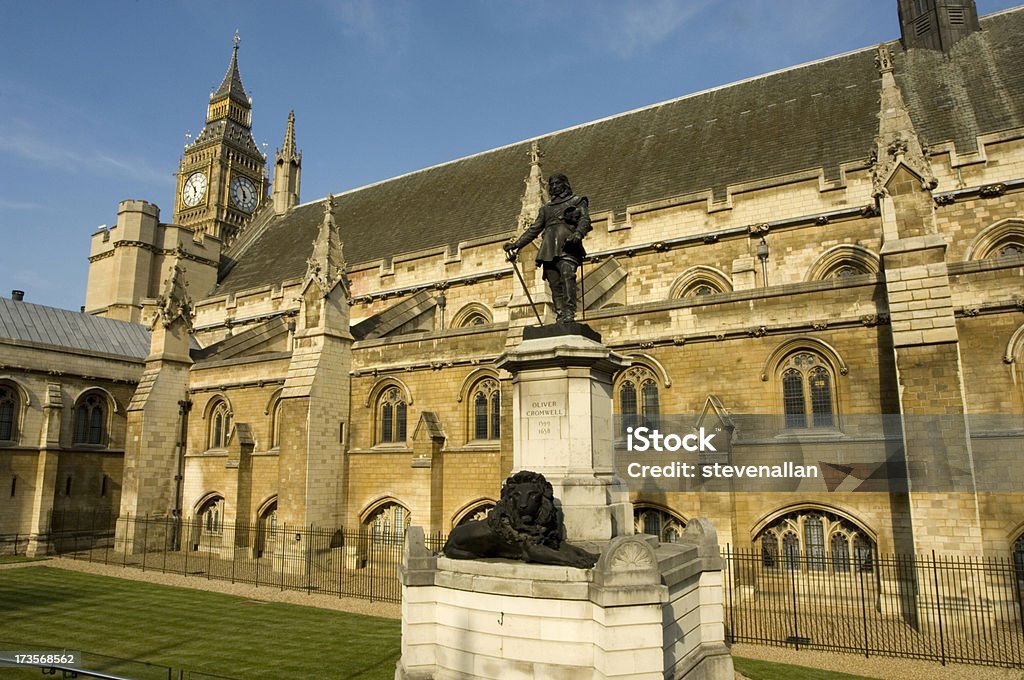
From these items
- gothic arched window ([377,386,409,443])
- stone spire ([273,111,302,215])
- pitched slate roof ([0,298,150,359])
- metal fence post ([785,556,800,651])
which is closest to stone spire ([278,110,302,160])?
stone spire ([273,111,302,215])

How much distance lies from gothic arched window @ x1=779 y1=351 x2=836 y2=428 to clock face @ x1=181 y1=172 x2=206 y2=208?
61202mm

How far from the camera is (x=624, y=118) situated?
101ft

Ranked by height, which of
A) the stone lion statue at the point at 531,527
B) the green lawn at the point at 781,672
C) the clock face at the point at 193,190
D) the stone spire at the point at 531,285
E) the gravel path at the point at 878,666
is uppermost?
the clock face at the point at 193,190

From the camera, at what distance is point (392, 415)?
863 inches

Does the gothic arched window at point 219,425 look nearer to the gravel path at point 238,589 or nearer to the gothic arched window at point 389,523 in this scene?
the gravel path at point 238,589

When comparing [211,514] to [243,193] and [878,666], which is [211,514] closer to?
[878,666]

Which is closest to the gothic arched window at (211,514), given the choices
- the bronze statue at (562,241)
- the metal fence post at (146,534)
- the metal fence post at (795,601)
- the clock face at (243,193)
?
the metal fence post at (146,534)

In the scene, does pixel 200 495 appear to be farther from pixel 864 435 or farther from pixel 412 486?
pixel 864 435

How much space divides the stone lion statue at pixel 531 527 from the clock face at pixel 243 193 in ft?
211

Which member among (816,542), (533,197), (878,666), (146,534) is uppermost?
(533,197)

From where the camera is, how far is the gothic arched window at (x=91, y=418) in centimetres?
2730

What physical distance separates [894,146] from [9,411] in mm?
30386

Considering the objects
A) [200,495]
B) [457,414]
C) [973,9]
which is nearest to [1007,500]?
[457,414]

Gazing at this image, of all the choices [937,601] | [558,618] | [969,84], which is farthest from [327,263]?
[969,84]
